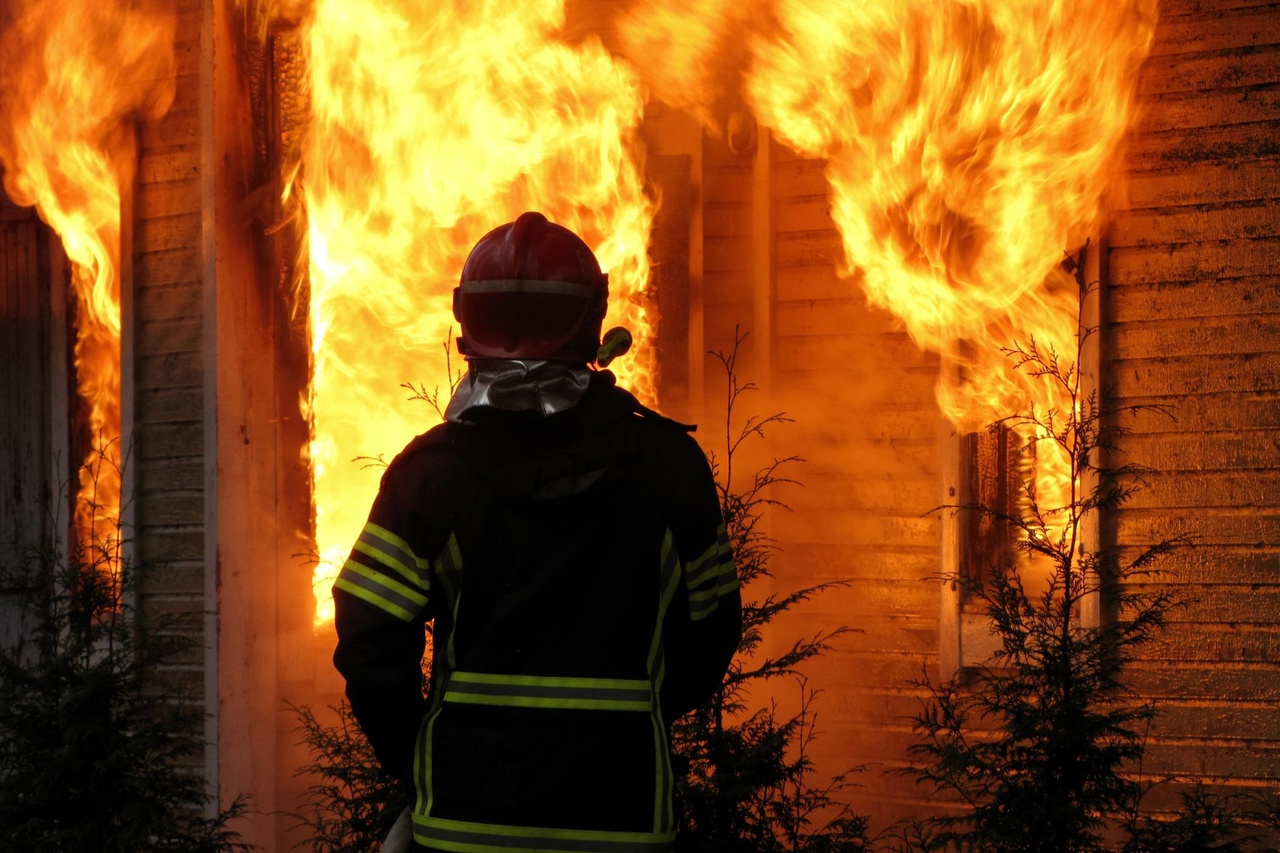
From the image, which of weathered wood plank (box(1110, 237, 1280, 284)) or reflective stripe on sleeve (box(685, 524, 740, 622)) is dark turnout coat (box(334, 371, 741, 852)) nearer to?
reflective stripe on sleeve (box(685, 524, 740, 622))

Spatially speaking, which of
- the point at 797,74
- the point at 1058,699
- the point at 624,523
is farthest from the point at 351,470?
the point at 624,523

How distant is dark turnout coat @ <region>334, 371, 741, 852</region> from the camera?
105 inches

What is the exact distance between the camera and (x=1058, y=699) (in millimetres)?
4527

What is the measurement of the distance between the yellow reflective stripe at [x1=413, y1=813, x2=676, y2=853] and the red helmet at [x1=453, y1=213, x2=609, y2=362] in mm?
1019

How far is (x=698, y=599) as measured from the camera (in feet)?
9.59

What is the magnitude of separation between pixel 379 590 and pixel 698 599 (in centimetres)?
73

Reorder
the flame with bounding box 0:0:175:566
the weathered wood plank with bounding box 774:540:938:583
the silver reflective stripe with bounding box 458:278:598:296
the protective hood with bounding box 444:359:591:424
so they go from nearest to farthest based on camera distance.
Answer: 1. the protective hood with bounding box 444:359:591:424
2. the silver reflective stripe with bounding box 458:278:598:296
3. the weathered wood plank with bounding box 774:540:938:583
4. the flame with bounding box 0:0:175:566

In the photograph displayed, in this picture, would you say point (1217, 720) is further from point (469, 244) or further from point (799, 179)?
point (469, 244)

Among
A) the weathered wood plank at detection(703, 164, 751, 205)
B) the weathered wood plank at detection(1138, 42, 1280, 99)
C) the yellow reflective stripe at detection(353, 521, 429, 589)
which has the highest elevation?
the weathered wood plank at detection(1138, 42, 1280, 99)

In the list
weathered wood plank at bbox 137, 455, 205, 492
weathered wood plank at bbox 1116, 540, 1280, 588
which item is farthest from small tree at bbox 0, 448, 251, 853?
weathered wood plank at bbox 1116, 540, 1280, 588

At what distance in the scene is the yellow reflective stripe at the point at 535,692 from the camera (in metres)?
2.67

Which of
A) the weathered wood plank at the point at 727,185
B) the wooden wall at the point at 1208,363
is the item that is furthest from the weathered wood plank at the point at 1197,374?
the weathered wood plank at the point at 727,185

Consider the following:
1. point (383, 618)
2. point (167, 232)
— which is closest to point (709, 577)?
point (383, 618)

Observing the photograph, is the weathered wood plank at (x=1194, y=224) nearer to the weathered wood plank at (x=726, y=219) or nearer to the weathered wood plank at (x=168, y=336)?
the weathered wood plank at (x=726, y=219)
